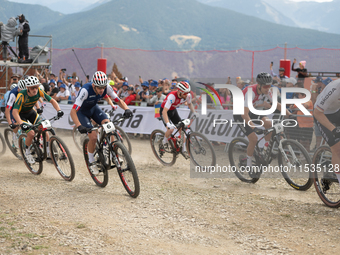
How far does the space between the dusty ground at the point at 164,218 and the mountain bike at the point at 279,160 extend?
232 millimetres

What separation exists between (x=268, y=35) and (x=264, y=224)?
16457 cm

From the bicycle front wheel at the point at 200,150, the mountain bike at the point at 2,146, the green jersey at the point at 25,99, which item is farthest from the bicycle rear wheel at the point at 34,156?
the bicycle front wheel at the point at 200,150

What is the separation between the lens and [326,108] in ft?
18.8

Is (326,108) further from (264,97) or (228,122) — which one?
(228,122)

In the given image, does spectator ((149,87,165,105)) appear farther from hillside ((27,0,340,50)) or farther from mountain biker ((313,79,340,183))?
hillside ((27,0,340,50))

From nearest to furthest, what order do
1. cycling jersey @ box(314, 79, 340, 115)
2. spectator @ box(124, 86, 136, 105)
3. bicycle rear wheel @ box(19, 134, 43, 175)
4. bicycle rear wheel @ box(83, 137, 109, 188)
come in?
1. cycling jersey @ box(314, 79, 340, 115)
2. bicycle rear wheel @ box(83, 137, 109, 188)
3. bicycle rear wheel @ box(19, 134, 43, 175)
4. spectator @ box(124, 86, 136, 105)

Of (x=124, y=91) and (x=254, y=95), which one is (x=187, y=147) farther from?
(x=124, y=91)

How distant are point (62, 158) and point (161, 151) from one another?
2676mm

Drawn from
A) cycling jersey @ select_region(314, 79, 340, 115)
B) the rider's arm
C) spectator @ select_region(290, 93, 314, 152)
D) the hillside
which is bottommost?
spectator @ select_region(290, 93, 314, 152)

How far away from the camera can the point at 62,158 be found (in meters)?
7.82

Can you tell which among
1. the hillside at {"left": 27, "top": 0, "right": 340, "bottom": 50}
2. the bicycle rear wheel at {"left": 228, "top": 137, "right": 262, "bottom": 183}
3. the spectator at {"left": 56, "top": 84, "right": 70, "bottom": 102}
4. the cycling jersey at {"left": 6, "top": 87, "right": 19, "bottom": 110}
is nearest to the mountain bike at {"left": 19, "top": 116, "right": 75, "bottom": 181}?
the cycling jersey at {"left": 6, "top": 87, "right": 19, "bottom": 110}

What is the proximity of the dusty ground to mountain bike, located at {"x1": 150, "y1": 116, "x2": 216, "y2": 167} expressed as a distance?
1.98ft

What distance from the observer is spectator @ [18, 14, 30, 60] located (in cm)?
1798

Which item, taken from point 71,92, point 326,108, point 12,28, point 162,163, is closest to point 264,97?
point 326,108
